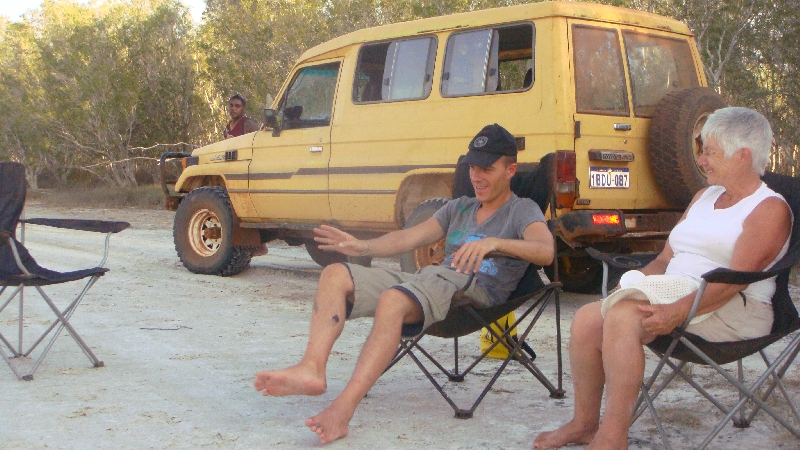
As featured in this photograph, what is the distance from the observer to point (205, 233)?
9.11 meters

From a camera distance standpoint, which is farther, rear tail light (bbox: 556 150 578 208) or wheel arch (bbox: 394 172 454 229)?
wheel arch (bbox: 394 172 454 229)

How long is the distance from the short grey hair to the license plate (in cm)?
295

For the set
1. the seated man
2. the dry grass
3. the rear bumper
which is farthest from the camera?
the dry grass

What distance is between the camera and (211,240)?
9.08 m

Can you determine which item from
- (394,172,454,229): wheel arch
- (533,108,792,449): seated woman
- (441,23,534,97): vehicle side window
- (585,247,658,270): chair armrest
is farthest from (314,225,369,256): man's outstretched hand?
(394,172,454,229): wheel arch

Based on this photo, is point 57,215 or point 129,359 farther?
point 57,215

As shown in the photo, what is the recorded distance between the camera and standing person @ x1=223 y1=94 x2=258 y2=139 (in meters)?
9.50

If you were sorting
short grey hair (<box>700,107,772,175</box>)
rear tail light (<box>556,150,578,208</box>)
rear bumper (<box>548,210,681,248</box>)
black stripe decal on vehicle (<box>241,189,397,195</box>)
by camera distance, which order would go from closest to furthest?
short grey hair (<box>700,107,772,175</box>) < rear tail light (<box>556,150,578,208</box>) < rear bumper (<box>548,210,681,248</box>) < black stripe decal on vehicle (<box>241,189,397,195</box>)

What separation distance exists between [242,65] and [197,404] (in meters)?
21.1

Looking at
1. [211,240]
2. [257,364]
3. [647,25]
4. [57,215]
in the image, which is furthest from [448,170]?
[57,215]

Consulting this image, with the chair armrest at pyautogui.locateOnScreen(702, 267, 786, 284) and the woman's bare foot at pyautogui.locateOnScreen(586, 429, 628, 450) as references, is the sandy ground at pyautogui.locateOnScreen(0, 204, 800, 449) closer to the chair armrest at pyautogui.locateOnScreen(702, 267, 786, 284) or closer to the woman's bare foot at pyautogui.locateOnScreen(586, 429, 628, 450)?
the woman's bare foot at pyautogui.locateOnScreen(586, 429, 628, 450)

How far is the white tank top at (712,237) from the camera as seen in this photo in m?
3.18

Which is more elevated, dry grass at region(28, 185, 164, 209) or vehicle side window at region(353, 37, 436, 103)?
vehicle side window at region(353, 37, 436, 103)

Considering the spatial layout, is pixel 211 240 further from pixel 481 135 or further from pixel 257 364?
pixel 481 135
